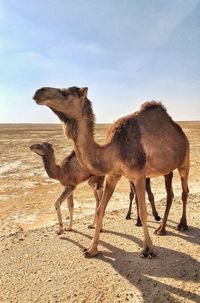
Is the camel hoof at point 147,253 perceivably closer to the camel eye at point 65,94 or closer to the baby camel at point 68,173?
the camel eye at point 65,94

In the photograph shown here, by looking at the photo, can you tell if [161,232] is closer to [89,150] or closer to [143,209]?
[143,209]

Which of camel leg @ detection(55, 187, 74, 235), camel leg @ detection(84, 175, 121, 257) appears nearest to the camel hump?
camel leg @ detection(84, 175, 121, 257)

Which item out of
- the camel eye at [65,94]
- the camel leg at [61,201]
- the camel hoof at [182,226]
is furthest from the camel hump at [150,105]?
the camel leg at [61,201]

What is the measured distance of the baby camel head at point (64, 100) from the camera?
5.87 metres

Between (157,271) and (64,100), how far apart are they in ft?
10.4

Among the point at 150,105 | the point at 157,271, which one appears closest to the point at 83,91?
the point at 150,105

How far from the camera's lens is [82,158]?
21.1ft

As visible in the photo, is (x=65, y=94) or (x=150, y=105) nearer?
(x=65, y=94)

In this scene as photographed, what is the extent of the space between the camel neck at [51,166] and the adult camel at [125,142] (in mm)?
2956

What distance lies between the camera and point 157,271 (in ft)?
20.7

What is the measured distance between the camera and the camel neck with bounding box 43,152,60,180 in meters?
10.1

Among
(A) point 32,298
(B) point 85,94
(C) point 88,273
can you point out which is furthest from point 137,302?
(B) point 85,94

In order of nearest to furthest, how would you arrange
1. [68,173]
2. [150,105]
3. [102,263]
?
[102,263], [150,105], [68,173]

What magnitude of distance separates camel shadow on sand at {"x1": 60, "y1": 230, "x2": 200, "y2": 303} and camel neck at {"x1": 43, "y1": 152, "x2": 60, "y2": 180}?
3200 mm
